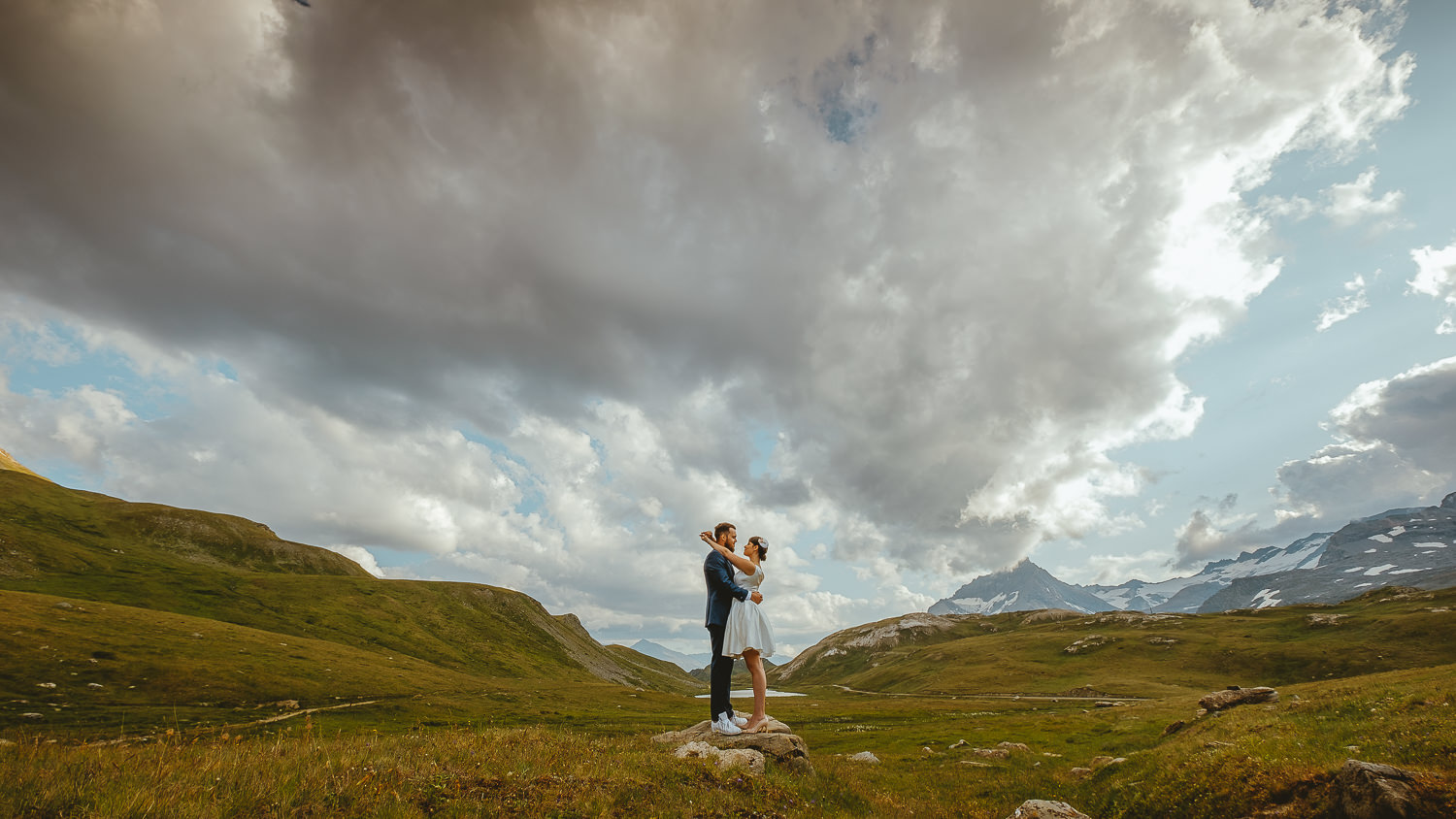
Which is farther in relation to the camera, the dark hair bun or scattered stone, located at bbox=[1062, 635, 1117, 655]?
scattered stone, located at bbox=[1062, 635, 1117, 655]

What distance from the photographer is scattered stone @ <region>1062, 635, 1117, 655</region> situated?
6804 inches

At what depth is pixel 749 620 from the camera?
53.2 feet

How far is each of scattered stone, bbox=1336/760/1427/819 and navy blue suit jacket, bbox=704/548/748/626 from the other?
41.3ft

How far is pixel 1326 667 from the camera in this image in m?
122

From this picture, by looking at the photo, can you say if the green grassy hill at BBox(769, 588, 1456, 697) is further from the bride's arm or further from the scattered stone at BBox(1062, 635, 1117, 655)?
the bride's arm

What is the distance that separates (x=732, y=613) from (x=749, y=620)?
538 millimetres

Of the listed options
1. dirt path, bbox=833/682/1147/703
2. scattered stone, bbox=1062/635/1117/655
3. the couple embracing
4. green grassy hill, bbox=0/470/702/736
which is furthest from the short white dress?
scattered stone, bbox=1062/635/1117/655

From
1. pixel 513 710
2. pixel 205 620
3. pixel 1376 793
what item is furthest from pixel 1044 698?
pixel 205 620

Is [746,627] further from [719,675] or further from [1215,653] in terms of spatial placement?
[1215,653]

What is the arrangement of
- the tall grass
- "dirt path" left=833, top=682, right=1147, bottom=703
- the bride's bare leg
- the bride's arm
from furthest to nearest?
"dirt path" left=833, top=682, right=1147, bottom=703, the bride's bare leg, the bride's arm, the tall grass

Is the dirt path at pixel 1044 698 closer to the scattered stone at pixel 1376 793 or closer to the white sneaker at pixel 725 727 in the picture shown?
the scattered stone at pixel 1376 793

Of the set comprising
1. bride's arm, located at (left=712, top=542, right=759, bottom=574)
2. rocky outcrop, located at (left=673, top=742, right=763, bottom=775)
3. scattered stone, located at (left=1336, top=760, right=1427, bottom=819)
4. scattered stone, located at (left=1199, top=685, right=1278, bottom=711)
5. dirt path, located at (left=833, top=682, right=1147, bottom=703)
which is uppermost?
bride's arm, located at (left=712, top=542, right=759, bottom=574)

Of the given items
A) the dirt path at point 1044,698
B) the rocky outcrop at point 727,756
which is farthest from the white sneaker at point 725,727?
the dirt path at point 1044,698

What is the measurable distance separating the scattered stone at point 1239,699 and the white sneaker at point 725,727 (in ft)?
100
